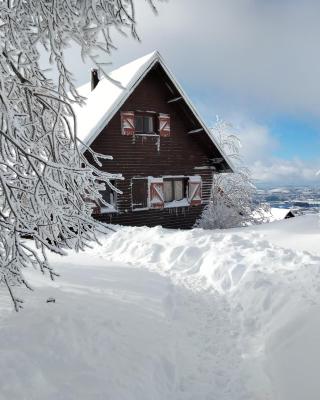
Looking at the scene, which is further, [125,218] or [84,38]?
[125,218]

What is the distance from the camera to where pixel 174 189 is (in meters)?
16.0

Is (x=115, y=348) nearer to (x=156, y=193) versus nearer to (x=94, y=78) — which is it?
(x=156, y=193)

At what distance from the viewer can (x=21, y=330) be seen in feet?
12.4

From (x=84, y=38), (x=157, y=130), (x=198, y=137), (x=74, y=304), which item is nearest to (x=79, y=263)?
(x=74, y=304)

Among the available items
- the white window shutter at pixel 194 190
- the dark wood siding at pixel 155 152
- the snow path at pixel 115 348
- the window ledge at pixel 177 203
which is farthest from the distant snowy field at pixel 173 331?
the white window shutter at pixel 194 190

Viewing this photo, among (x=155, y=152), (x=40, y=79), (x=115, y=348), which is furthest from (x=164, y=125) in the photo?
(x=115, y=348)

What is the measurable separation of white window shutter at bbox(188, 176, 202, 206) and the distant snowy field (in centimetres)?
846

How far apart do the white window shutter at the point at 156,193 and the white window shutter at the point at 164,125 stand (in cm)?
196

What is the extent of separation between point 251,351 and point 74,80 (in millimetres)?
3928

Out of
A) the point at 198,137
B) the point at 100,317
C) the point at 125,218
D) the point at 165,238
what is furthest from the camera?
the point at 198,137

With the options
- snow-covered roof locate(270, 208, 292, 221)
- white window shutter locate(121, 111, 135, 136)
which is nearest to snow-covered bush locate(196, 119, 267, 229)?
snow-covered roof locate(270, 208, 292, 221)

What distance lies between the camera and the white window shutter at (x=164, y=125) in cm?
1488

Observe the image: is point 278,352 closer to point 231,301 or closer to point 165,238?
point 231,301

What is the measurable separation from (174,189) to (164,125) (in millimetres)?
2909
